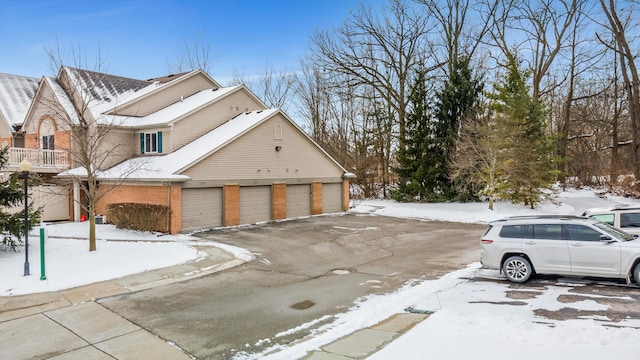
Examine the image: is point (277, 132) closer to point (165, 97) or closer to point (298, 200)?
point (298, 200)

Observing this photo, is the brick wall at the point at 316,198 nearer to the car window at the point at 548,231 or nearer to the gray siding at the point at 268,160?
the gray siding at the point at 268,160

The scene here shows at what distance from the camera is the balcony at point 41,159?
2373cm

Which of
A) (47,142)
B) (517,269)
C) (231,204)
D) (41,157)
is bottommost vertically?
(517,269)

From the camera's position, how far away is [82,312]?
29.8 feet

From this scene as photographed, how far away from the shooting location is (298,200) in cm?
2727

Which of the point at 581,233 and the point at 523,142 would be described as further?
the point at 523,142

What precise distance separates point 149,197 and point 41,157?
8101 mm

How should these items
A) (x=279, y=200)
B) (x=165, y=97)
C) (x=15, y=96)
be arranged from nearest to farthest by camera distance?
(x=279, y=200)
(x=165, y=97)
(x=15, y=96)

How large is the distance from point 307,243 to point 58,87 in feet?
62.5

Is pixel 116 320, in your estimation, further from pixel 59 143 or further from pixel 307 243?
pixel 59 143

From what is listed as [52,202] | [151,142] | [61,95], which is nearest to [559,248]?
[151,142]

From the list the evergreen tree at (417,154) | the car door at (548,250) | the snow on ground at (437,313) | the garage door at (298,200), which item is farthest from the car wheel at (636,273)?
the evergreen tree at (417,154)

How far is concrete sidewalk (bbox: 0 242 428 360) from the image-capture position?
6.91 meters

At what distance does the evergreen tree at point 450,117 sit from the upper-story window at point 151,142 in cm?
2043
